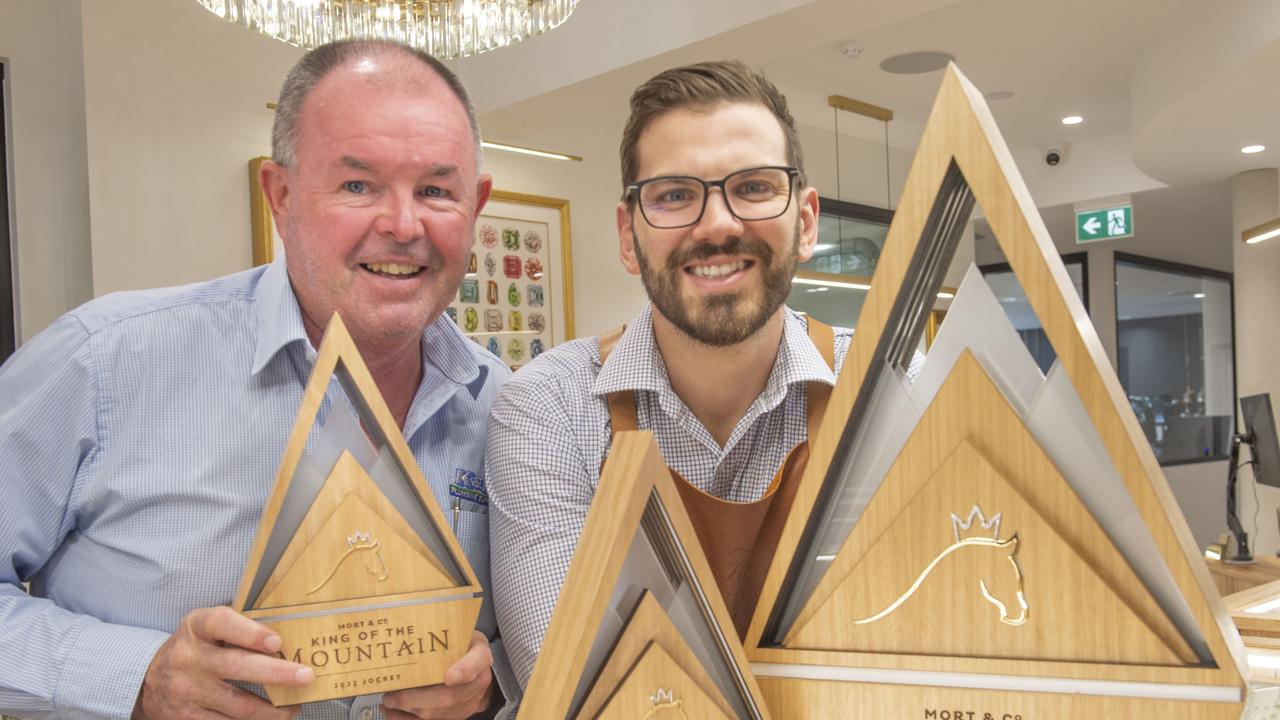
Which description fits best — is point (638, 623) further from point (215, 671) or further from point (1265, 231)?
point (1265, 231)

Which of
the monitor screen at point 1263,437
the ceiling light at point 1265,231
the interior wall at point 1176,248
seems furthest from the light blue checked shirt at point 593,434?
the interior wall at point 1176,248


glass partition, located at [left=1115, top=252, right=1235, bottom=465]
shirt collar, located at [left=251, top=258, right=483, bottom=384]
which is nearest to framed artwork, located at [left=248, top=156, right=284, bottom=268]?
shirt collar, located at [left=251, top=258, right=483, bottom=384]

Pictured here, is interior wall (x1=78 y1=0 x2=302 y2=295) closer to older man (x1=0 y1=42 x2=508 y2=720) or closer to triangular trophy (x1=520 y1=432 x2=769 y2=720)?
older man (x1=0 y1=42 x2=508 y2=720)

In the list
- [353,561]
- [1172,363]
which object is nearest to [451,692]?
[353,561]

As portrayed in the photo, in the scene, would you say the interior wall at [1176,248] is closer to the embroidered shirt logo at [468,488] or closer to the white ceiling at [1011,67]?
the white ceiling at [1011,67]

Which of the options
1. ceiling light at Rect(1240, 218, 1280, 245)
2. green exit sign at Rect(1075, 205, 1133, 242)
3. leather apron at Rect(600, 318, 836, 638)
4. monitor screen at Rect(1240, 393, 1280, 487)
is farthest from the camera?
green exit sign at Rect(1075, 205, 1133, 242)

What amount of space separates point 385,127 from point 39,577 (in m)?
0.77

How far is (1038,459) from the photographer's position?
2.09 feet

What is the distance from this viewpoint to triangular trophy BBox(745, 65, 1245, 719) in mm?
615

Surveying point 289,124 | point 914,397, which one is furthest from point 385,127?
point 914,397

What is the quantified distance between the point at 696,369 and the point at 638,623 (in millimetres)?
635

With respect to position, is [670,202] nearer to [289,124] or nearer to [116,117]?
[289,124]

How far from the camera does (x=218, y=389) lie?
132 centimetres

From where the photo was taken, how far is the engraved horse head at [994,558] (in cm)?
63
